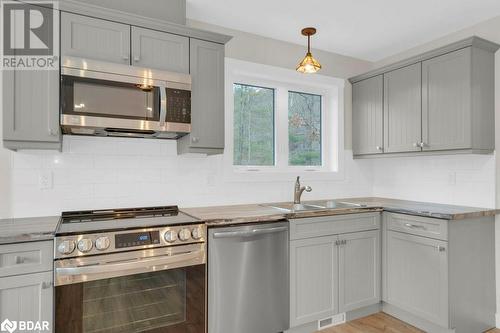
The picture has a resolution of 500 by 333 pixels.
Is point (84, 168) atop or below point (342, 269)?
atop

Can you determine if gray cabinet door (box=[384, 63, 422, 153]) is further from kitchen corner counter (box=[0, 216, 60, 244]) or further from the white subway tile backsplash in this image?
kitchen corner counter (box=[0, 216, 60, 244])

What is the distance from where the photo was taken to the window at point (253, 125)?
3.22m

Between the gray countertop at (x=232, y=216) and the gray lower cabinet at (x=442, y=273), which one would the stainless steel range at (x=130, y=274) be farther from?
the gray lower cabinet at (x=442, y=273)

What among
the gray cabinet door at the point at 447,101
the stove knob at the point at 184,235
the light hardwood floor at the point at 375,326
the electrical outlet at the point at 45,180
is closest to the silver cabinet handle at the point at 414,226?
the gray cabinet door at the point at 447,101

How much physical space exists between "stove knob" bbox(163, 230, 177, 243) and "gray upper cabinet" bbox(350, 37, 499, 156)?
2.33 m

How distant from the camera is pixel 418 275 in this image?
267 cm

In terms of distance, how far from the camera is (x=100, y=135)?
→ 2439mm

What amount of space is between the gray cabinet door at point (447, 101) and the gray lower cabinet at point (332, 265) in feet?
2.87

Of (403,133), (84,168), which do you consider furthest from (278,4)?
(84,168)

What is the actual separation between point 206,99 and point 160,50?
0.47 m

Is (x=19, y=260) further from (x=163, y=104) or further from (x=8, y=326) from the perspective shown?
(x=163, y=104)

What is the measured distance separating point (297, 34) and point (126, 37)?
5.44 feet

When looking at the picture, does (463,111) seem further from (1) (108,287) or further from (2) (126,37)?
(1) (108,287)

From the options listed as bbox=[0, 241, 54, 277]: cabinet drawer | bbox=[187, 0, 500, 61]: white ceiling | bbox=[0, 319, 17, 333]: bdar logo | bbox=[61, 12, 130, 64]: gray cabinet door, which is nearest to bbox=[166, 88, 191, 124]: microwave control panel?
bbox=[61, 12, 130, 64]: gray cabinet door
